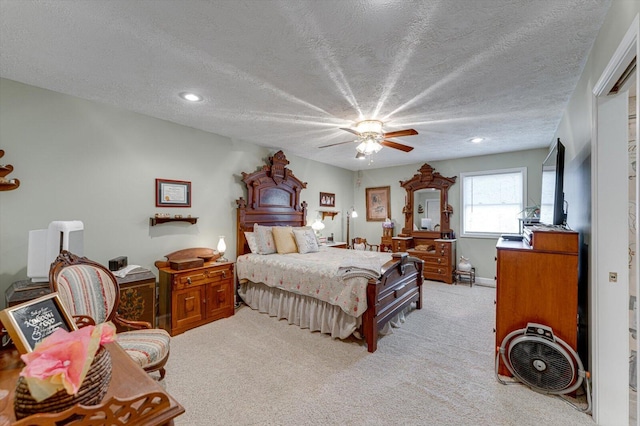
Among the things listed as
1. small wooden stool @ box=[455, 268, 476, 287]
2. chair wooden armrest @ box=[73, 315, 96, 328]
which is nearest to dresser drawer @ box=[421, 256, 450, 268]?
small wooden stool @ box=[455, 268, 476, 287]

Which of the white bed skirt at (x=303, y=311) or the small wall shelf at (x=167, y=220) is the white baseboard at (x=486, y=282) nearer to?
the white bed skirt at (x=303, y=311)

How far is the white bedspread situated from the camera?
296 centimetres

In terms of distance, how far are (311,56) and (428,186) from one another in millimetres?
4763

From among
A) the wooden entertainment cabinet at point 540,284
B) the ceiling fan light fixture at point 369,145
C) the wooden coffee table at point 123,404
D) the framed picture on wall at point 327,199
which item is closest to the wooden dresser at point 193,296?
the wooden coffee table at point 123,404

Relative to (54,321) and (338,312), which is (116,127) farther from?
(338,312)

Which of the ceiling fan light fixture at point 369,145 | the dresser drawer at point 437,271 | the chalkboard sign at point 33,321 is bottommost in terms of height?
the dresser drawer at point 437,271

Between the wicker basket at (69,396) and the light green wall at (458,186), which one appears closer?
the wicker basket at (69,396)

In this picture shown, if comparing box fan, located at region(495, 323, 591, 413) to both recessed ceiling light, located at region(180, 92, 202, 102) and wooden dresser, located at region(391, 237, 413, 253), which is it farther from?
wooden dresser, located at region(391, 237, 413, 253)

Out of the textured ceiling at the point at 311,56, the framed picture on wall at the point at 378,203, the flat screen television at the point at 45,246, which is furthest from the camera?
the framed picture on wall at the point at 378,203

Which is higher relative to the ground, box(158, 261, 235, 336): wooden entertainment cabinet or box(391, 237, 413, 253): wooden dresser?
box(391, 237, 413, 253): wooden dresser

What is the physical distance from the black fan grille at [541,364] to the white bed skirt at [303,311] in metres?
1.32

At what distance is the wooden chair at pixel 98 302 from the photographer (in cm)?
191

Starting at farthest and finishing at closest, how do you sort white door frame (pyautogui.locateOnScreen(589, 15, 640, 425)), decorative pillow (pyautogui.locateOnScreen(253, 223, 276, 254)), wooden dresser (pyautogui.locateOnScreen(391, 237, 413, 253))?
wooden dresser (pyautogui.locateOnScreen(391, 237, 413, 253)) < decorative pillow (pyautogui.locateOnScreen(253, 223, 276, 254)) < white door frame (pyautogui.locateOnScreen(589, 15, 640, 425))

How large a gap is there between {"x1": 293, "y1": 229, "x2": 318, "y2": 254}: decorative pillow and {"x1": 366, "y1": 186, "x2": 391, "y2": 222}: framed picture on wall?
8.90ft
